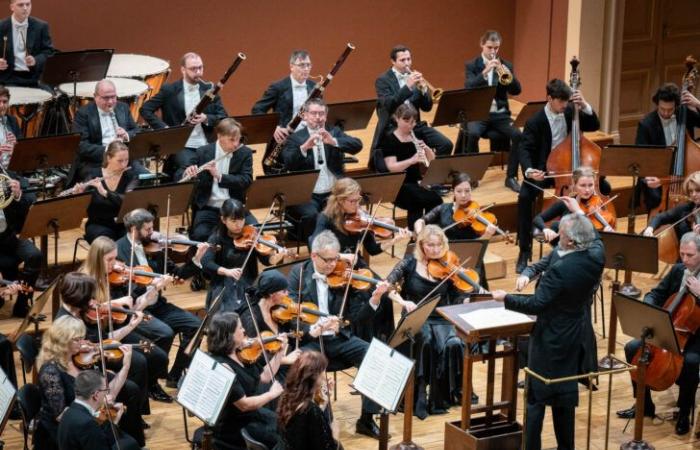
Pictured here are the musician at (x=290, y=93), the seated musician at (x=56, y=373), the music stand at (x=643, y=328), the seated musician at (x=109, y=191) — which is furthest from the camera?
the musician at (x=290, y=93)

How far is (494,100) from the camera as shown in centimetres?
1007

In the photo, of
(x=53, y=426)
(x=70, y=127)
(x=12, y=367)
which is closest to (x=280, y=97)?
(x=70, y=127)

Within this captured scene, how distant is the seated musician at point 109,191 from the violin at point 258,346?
1.92m

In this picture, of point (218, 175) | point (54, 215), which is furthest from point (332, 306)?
point (54, 215)

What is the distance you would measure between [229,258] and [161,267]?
408 millimetres

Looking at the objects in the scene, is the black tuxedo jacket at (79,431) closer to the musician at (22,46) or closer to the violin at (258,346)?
the violin at (258,346)

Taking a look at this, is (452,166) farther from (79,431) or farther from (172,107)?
(79,431)

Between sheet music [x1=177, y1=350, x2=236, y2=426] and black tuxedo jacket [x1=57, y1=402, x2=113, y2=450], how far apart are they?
407mm

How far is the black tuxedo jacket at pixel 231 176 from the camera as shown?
8227mm

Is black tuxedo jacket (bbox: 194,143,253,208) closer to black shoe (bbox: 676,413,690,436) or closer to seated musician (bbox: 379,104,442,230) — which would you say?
seated musician (bbox: 379,104,442,230)

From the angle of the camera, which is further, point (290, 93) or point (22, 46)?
point (22, 46)

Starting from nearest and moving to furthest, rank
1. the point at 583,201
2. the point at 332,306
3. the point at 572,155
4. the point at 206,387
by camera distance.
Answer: the point at 206,387
the point at 332,306
the point at 583,201
the point at 572,155

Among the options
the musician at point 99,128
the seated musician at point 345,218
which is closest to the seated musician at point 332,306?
the seated musician at point 345,218

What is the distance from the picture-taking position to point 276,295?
6.57 metres
